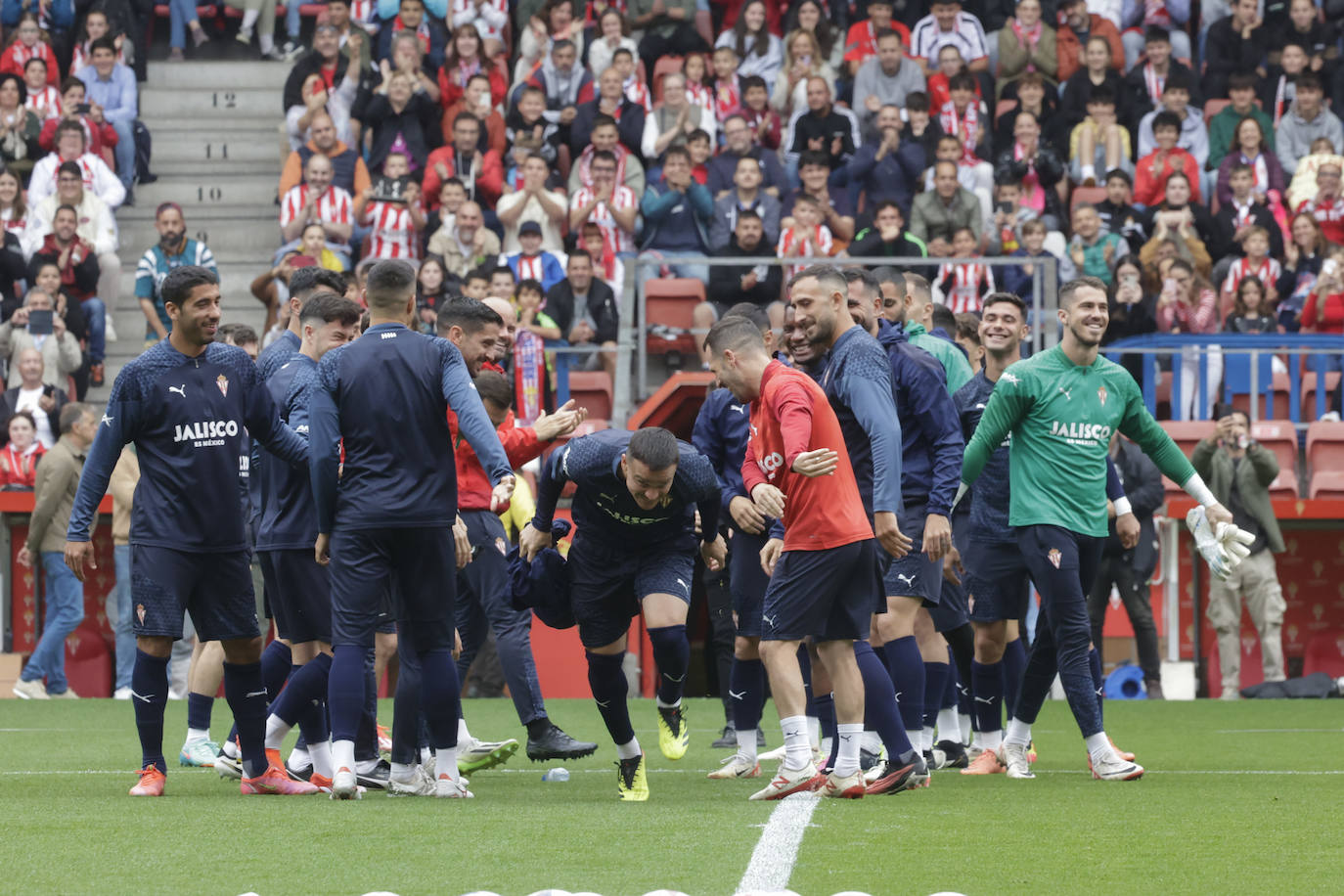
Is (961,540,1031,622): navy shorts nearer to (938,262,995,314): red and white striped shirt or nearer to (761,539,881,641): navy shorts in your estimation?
(761,539,881,641): navy shorts

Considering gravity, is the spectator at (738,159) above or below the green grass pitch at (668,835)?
above

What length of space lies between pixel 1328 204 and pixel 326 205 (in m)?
10.0

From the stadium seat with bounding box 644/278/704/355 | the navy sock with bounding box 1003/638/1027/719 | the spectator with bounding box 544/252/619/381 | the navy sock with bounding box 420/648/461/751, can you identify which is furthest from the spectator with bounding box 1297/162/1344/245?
the navy sock with bounding box 420/648/461/751

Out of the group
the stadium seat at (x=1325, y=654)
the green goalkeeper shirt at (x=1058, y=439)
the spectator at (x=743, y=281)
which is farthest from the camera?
the spectator at (x=743, y=281)

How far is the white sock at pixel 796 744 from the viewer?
7.86 metres

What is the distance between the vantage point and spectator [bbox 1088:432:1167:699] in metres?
15.8

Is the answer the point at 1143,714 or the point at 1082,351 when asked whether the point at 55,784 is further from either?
the point at 1143,714

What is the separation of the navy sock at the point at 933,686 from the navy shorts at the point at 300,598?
300 cm

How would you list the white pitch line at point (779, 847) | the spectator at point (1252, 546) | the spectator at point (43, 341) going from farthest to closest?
the spectator at point (43, 341) < the spectator at point (1252, 546) < the white pitch line at point (779, 847)

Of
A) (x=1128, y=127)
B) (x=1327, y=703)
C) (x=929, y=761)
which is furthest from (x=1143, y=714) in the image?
(x=1128, y=127)

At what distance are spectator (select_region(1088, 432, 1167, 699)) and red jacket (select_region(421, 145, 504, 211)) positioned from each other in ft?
23.7

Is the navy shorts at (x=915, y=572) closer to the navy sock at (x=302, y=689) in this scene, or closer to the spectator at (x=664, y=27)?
the navy sock at (x=302, y=689)

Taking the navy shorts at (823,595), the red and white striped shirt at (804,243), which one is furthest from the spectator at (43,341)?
the navy shorts at (823,595)

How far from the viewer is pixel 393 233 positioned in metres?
19.4
